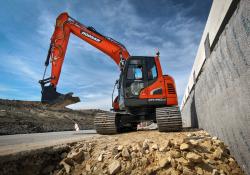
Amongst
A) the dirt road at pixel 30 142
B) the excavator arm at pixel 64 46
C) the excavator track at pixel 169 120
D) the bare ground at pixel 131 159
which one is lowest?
the bare ground at pixel 131 159

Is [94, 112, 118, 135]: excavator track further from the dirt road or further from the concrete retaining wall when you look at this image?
the concrete retaining wall

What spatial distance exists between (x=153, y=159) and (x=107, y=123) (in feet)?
12.7

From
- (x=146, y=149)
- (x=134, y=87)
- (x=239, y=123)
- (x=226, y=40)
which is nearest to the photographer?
(x=239, y=123)

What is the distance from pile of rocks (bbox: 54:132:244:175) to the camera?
12.9 ft

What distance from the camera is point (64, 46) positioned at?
459 inches

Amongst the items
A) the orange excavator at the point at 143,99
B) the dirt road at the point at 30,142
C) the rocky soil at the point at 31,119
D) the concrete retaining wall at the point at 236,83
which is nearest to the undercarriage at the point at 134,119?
the orange excavator at the point at 143,99

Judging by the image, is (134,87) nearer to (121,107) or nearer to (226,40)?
(121,107)

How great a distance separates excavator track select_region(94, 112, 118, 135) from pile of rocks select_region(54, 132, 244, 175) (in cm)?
270

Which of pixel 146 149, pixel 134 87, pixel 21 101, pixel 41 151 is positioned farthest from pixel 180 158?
pixel 21 101

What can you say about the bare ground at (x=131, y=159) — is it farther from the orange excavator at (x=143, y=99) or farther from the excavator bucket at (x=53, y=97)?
the excavator bucket at (x=53, y=97)

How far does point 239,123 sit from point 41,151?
147 inches

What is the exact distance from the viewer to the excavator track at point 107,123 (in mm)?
8086

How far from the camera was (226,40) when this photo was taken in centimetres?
→ 388

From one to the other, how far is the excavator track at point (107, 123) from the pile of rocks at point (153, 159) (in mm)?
2703
